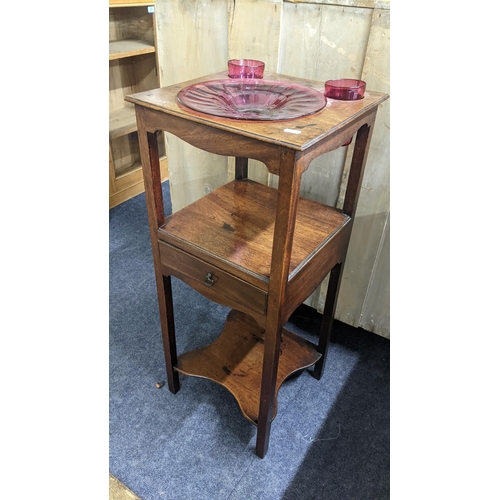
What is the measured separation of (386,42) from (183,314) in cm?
118

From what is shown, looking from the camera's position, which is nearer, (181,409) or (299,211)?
(299,211)

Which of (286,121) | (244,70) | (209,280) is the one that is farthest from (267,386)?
(244,70)

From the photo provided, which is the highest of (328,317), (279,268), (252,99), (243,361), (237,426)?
(252,99)

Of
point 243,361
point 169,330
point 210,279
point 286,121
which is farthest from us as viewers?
point 243,361

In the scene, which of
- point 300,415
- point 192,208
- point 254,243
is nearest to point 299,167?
point 254,243

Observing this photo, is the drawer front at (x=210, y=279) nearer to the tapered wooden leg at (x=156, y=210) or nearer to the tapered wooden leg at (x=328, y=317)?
the tapered wooden leg at (x=156, y=210)

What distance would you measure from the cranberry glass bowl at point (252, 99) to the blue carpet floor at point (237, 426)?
0.92 metres

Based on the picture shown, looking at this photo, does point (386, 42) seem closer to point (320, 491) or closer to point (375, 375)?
point (375, 375)

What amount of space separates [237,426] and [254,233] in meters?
0.64

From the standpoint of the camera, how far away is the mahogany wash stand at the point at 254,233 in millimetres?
701

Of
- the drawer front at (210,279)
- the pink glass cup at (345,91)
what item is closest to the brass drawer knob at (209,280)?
the drawer front at (210,279)

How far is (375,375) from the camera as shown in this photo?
4.61ft

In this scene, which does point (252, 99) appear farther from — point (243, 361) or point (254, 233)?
point (243, 361)

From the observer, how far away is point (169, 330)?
1159 mm
